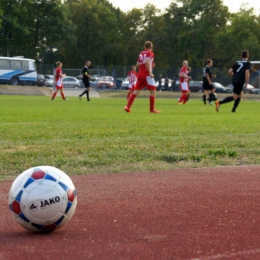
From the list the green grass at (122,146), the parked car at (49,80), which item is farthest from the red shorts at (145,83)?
the parked car at (49,80)

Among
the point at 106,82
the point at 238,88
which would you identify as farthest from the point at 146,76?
the point at 106,82

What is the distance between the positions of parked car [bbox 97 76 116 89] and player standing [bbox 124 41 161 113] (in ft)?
116

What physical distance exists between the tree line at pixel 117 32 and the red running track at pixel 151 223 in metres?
67.2

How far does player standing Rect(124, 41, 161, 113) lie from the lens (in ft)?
60.2

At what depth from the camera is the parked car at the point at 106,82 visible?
54.2m

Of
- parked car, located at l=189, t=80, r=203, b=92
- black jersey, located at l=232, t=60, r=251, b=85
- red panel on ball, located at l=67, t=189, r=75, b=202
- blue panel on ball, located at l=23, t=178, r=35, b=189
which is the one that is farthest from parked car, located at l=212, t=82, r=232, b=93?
blue panel on ball, located at l=23, t=178, r=35, b=189

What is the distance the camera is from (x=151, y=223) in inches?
197

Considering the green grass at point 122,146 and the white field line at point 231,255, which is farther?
the green grass at point 122,146

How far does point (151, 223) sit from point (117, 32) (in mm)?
84445

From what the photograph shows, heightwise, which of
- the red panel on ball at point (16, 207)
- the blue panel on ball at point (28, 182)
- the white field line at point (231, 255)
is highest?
the blue panel on ball at point (28, 182)

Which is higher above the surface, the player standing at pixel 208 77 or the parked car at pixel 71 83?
the player standing at pixel 208 77

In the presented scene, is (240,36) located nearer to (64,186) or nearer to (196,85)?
(196,85)

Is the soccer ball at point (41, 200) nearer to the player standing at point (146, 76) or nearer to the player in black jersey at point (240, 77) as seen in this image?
the player standing at point (146, 76)

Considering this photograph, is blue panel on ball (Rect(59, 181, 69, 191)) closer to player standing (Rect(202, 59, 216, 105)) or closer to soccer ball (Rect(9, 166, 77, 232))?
soccer ball (Rect(9, 166, 77, 232))
